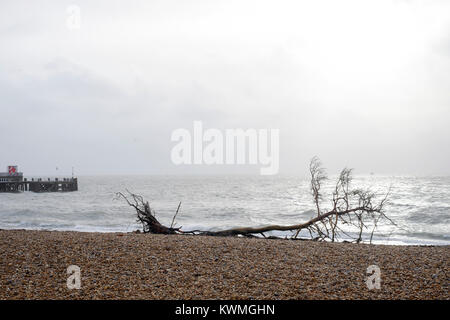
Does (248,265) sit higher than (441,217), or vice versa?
(248,265)

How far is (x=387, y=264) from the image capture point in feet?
25.8

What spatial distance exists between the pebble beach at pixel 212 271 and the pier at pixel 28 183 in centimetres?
6293

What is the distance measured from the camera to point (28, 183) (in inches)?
2584

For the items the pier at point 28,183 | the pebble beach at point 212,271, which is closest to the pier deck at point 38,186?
the pier at point 28,183

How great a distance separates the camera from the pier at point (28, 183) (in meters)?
64.6

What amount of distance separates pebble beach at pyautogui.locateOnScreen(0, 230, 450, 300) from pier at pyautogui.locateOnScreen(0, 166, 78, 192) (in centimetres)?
6293

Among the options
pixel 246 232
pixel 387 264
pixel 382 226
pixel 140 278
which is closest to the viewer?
pixel 140 278

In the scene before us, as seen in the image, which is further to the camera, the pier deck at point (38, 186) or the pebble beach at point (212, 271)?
the pier deck at point (38, 186)

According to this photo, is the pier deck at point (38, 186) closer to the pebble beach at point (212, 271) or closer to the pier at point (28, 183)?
the pier at point (28, 183)
